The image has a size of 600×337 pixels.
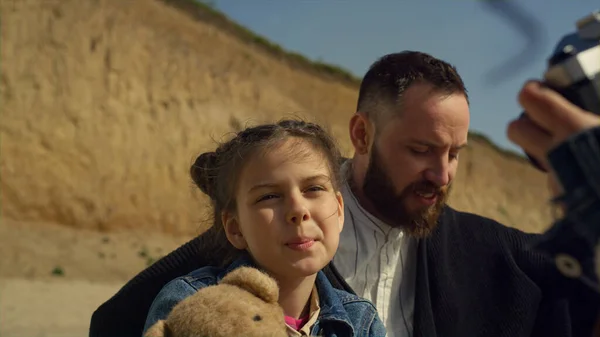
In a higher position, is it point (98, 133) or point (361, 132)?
point (98, 133)

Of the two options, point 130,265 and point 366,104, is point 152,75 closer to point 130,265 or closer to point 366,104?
point 130,265

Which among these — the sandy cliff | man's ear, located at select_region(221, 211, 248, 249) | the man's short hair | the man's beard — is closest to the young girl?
man's ear, located at select_region(221, 211, 248, 249)

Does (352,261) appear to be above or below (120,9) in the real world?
below

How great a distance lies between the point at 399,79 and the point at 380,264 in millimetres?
875

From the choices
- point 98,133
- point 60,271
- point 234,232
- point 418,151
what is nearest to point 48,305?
point 60,271

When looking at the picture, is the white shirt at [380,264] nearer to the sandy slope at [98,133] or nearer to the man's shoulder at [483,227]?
the man's shoulder at [483,227]

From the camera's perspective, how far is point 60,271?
36.4 ft

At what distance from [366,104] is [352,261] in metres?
→ 0.84

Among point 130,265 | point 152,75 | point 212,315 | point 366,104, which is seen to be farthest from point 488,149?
point 212,315

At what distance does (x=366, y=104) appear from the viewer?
3.48 meters

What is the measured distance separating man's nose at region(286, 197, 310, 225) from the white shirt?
1.11 metres

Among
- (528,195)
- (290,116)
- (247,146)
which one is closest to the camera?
(247,146)

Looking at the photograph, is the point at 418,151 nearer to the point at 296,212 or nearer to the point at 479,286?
the point at 479,286

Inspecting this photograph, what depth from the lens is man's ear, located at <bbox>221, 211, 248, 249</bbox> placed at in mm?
2127
